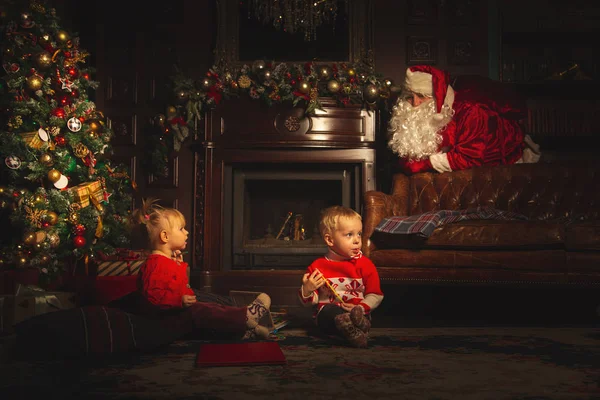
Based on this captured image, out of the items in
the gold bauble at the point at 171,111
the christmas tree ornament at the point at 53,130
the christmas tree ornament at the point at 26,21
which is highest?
the christmas tree ornament at the point at 26,21

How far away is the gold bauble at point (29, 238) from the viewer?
13.0 feet

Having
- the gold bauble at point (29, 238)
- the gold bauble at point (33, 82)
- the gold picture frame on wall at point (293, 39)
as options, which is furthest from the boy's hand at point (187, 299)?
the gold picture frame on wall at point (293, 39)

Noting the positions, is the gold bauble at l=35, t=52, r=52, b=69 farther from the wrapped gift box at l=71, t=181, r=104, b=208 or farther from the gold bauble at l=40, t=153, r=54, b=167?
the wrapped gift box at l=71, t=181, r=104, b=208

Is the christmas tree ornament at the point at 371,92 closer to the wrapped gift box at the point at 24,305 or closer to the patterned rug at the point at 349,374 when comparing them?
the patterned rug at the point at 349,374

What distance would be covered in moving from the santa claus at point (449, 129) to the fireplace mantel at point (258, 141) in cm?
38

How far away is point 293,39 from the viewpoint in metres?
5.54

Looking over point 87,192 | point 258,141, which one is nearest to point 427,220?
point 258,141

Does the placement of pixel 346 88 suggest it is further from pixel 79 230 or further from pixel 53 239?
pixel 53 239

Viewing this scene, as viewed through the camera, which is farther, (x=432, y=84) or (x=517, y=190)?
(x=432, y=84)

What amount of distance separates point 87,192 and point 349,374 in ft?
10.3

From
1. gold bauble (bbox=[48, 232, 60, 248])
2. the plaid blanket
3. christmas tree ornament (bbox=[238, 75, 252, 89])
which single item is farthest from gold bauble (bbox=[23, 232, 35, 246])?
the plaid blanket

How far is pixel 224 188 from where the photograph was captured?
201 inches

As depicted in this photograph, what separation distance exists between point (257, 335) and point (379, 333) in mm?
635

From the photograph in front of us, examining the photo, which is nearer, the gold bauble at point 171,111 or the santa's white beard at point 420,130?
the santa's white beard at point 420,130
